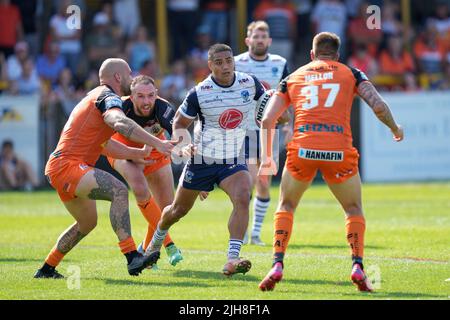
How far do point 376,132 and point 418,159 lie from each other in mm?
1400

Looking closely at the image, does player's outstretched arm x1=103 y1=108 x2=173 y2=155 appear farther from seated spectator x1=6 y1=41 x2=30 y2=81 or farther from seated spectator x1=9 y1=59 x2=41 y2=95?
seated spectator x1=6 y1=41 x2=30 y2=81

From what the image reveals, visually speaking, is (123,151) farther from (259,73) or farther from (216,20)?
(216,20)

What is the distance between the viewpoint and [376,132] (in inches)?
981

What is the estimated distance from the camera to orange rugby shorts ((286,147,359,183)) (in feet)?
31.3

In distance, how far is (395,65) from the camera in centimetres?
2748

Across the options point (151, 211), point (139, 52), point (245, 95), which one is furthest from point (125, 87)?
point (139, 52)

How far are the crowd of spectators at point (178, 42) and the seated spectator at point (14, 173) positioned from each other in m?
0.70

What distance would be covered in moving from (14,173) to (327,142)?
15098mm

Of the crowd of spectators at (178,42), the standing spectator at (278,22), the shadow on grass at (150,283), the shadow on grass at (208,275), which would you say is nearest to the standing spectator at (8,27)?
the crowd of spectators at (178,42)

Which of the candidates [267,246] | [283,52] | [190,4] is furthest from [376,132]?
[267,246]
